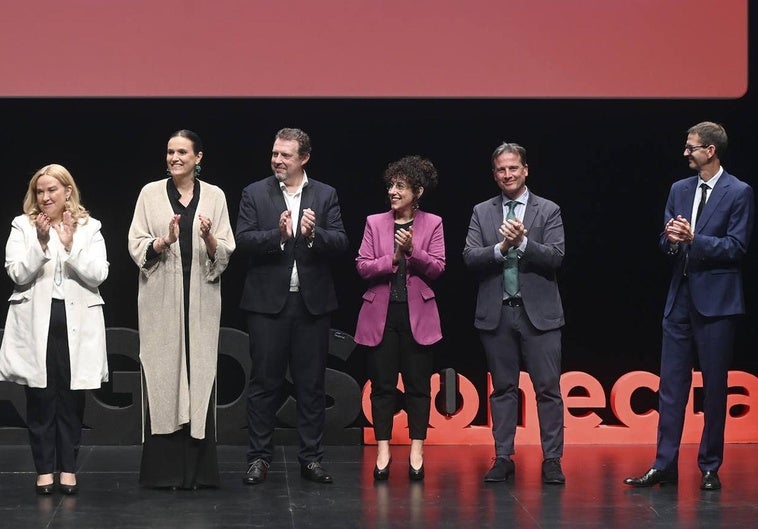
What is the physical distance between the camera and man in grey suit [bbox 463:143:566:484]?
5043 mm

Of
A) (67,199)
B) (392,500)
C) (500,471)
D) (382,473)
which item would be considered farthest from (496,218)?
(67,199)

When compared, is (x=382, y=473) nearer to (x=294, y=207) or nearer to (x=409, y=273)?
(x=409, y=273)

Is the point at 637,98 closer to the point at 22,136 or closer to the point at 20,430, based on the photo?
the point at 22,136

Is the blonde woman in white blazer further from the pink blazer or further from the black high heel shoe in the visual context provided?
the black high heel shoe

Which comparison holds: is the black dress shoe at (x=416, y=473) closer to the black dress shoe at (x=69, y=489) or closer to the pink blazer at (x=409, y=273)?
the pink blazer at (x=409, y=273)

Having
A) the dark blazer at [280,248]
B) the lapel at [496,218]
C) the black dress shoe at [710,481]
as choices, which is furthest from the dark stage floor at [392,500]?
the lapel at [496,218]

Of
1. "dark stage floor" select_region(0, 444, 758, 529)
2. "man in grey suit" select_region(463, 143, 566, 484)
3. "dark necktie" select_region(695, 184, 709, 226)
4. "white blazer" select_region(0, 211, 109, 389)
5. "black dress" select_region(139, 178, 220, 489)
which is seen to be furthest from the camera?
"man in grey suit" select_region(463, 143, 566, 484)

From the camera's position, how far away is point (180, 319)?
4.79 meters

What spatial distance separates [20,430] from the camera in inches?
240

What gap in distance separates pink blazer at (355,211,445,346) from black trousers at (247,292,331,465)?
0.69ft

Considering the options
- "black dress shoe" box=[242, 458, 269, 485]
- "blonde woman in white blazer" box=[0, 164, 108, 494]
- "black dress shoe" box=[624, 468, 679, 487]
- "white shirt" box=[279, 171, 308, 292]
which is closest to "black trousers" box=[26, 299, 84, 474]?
"blonde woman in white blazer" box=[0, 164, 108, 494]

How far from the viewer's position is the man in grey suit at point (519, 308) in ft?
16.5
